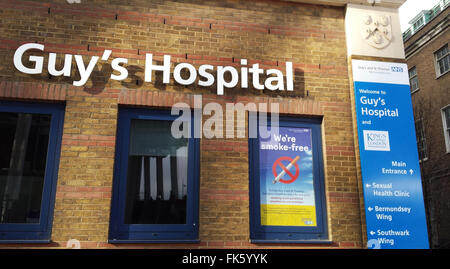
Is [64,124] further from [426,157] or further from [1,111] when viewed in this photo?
[426,157]

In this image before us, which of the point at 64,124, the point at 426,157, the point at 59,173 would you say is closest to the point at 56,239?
the point at 59,173

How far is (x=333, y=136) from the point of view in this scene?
22.1 ft

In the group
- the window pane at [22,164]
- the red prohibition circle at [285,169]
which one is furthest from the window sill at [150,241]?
the red prohibition circle at [285,169]

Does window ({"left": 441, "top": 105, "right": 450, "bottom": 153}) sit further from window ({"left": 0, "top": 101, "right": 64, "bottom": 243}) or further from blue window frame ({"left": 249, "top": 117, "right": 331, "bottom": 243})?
window ({"left": 0, "top": 101, "right": 64, "bottom": 243})

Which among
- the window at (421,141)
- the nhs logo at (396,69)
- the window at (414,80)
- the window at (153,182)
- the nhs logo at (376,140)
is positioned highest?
the window at (414,80)

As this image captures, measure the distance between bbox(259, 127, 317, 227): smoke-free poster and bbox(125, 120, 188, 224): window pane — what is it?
128cm

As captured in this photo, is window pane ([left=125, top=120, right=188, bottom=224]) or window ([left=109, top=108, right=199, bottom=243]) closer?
window ([left=109, top=108, right=199, bottom=243])

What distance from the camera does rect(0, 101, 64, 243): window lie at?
571cm

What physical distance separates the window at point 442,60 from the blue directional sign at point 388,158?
1401cm

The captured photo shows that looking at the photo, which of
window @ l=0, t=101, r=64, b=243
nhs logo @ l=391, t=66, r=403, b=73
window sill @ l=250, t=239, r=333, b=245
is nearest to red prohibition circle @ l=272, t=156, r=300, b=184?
window sill @ l=250, t=239, r=333, b=245

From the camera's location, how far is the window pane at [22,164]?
5777mm

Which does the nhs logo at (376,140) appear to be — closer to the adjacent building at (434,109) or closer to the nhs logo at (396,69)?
the nhs logo at (396,69)

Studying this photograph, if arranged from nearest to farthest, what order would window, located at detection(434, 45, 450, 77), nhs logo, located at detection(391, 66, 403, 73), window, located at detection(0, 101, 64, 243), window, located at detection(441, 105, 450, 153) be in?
window, located at detection(0, 101, 64, 243) → nhs logo, located at detection(391, 66, 403, 73) → window, located at detection(441, 105, 450, 153) → window, located at detection(434, 45, 450, 77)

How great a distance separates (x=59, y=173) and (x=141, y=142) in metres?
1.25
